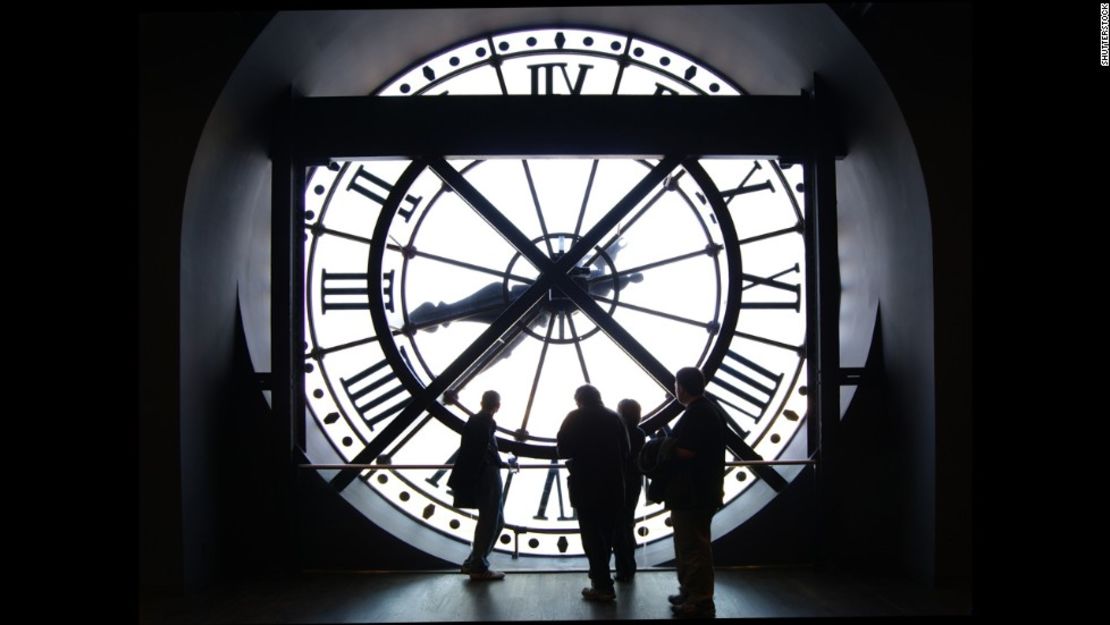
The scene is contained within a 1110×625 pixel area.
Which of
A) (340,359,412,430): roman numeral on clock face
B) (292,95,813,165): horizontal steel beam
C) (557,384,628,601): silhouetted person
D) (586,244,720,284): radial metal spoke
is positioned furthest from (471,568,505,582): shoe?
(292,95,813,165): horizontal steel beam

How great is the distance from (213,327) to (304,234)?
0.75m

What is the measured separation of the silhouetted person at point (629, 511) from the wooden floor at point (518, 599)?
0.10 metres

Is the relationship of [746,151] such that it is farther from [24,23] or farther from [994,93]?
[24,23]

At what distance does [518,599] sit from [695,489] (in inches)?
38.8

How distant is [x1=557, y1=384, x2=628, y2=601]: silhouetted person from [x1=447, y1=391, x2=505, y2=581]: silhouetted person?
57cm

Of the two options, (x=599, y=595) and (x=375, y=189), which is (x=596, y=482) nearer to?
(x=599, y=595)

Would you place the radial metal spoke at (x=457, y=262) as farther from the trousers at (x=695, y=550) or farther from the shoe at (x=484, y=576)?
the trousers at (x=695, y=550)

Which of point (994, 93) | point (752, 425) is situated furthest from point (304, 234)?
point (994, 93)

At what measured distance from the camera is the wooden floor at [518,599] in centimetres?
371

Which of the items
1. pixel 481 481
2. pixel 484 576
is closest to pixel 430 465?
pixel 481 481

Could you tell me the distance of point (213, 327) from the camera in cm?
445

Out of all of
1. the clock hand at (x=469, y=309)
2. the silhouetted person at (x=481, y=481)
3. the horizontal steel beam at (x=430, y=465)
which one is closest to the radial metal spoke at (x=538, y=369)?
the clock hand at (x=469, y=309)

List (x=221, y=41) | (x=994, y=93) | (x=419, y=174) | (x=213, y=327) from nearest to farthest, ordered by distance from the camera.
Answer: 1. (x=994, y=93)
2. (x=221, y=41)
3. (x=213, y=327)
4. (x=419, y=174)

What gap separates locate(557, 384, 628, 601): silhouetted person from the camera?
3.90 metres
